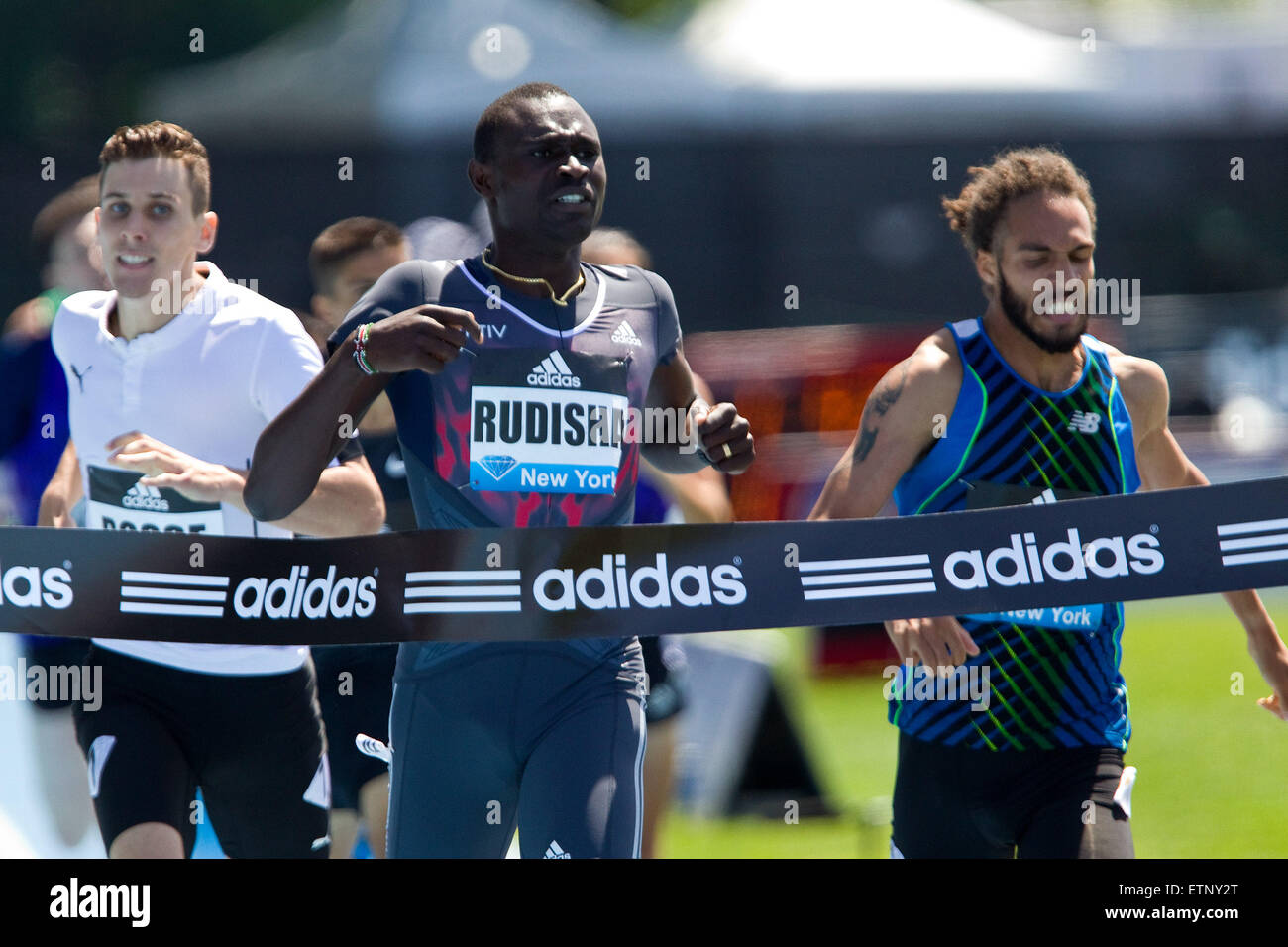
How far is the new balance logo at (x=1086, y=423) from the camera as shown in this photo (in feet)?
13.2

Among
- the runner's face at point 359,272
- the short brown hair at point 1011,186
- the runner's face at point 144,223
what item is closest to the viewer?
the short brown hair at point 1011,186

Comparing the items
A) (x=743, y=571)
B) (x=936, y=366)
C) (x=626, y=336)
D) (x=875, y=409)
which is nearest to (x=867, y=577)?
(x=743, y=571)

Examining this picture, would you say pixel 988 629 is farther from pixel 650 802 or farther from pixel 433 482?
pixel 650 802

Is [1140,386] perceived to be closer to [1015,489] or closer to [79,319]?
[1015,489]

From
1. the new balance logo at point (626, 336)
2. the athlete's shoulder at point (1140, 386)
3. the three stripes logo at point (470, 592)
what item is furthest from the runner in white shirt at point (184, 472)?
the athlete's shoulder at point (1140, 386)

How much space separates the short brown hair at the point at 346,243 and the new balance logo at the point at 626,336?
74.2 inches

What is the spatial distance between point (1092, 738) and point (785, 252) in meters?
13.5

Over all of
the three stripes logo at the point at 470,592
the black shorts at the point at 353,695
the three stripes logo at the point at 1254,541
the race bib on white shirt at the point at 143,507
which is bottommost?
the black shorts at the point at 353,695

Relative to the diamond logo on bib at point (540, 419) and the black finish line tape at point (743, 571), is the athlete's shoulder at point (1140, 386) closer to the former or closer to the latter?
the black finish line tape at point (743, 571)

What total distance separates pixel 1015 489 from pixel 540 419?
1185mm
